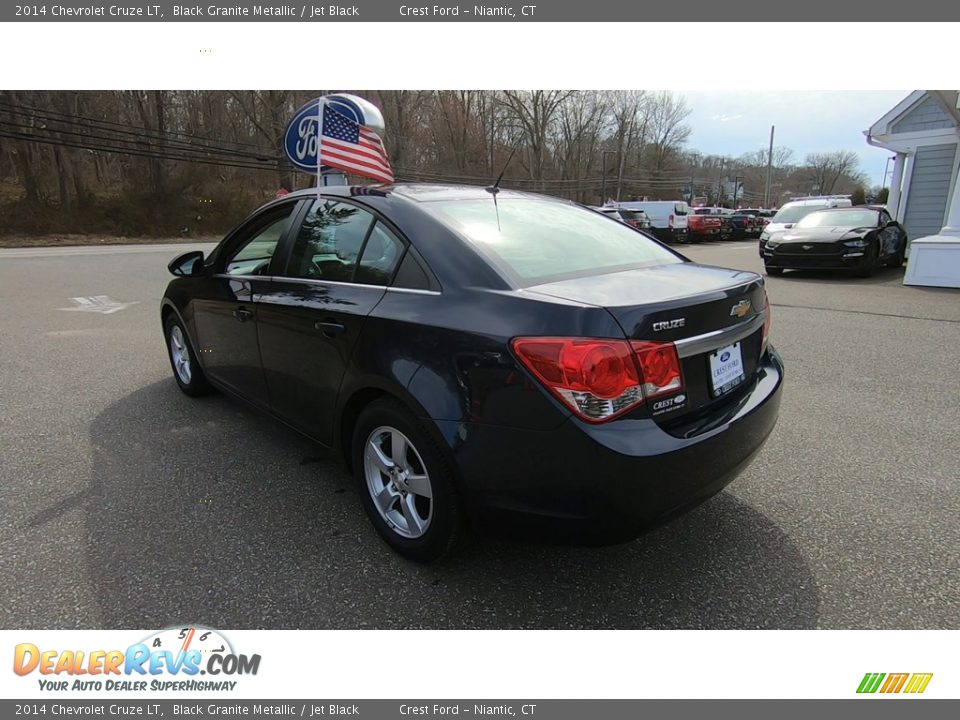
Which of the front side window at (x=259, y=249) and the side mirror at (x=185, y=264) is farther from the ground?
the front side window at (x=259, y=249)

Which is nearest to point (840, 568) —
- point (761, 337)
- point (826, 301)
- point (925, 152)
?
point (761, 337)

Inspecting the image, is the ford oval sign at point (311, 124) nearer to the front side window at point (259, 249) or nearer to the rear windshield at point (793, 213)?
the front side window at point (259, 249)

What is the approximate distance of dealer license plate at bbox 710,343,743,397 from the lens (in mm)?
2166

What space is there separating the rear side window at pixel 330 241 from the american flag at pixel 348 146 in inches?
139

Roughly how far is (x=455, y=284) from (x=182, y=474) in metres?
2.10

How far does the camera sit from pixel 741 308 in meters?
2.33

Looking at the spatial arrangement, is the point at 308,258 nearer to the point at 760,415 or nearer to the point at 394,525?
the point at 394,525

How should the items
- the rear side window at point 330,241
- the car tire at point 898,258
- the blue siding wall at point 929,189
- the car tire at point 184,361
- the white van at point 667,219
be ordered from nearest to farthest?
1. the rear side window at point 330,241
2. the car tire at point 184,361
3. the car tire at point 898,258
4. the blue siding wall at point 929,189
5. the white van at point 667,219

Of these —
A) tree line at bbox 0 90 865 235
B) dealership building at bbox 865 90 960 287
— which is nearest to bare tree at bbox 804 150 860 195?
tree line at bbox 0 90 865 235

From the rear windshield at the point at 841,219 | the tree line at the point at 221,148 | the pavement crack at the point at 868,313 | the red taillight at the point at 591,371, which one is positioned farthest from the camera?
the tree line at the point at 221,148

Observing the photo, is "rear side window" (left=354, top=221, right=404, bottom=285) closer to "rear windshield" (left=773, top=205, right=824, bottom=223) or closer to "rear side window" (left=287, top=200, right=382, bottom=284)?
"rear side window" (left=287, top=200, right=382, bottom=284)

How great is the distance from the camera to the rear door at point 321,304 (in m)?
2.54

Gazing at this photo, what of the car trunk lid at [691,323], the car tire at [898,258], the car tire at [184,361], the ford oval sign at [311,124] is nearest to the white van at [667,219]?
the car tire at [898,258]

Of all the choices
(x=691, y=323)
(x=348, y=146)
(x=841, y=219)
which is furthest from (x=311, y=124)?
(x=841, y=219)
